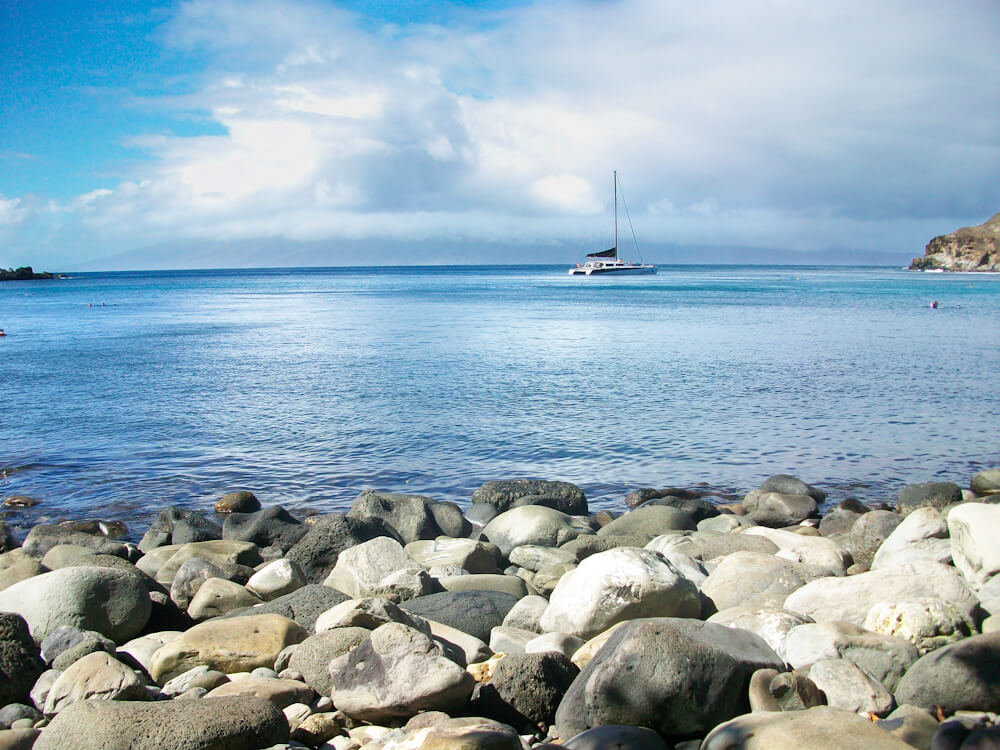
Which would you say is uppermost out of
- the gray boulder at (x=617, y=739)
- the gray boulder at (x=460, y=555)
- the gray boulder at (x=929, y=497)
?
the gray boulder at (x=617, y=739)

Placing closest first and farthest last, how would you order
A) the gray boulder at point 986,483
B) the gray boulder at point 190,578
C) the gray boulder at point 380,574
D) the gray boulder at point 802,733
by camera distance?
the gray boulder at point 802,733, the gray boulder at point 380,574, the gray boulder at point 190,578, the gray boulder at point 986,483

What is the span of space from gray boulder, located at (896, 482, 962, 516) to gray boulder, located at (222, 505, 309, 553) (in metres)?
8.82

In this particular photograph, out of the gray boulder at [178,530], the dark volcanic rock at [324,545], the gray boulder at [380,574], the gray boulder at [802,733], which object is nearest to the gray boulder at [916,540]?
the gray boulder at [802,733]

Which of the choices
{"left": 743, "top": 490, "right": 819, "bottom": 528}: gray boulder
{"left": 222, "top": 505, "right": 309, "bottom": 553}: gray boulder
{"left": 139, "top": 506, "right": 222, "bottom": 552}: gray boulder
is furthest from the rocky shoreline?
{"left": 743, "top": 490, "right": 819, "bottom": 528}: gray boulder

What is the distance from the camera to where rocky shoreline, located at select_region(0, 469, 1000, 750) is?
15.0 feet

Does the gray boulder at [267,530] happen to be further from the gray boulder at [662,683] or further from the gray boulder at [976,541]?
the gray boulder at [976,541]

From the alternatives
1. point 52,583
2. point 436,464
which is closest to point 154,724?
point 52,583

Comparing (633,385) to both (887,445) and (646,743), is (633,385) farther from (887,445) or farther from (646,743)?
(646,743)

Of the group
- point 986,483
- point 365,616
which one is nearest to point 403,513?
point 365,616

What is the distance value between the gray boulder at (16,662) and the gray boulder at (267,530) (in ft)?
14.9

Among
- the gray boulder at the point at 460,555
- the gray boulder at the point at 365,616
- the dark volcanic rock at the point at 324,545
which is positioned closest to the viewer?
the gray boulder at the point at 365,616

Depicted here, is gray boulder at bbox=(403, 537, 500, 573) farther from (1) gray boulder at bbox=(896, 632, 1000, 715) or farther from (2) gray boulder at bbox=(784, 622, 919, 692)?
(1) gray boulder at bbox=(896, 632, 1000, 715)

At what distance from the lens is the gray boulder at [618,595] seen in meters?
A: 6.25

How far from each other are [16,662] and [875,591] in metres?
6.59
